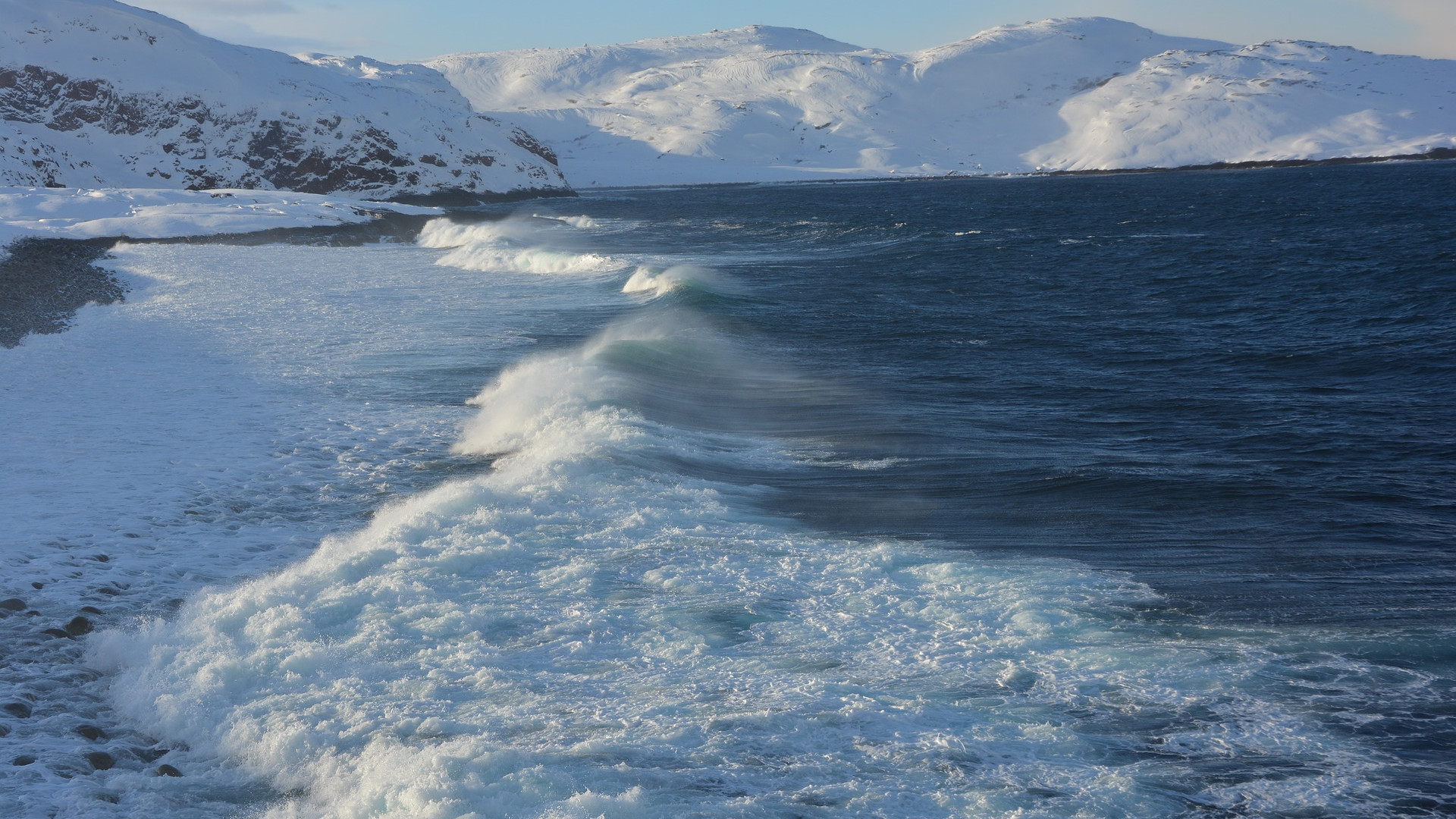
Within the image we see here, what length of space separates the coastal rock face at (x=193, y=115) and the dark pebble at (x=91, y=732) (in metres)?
86.9

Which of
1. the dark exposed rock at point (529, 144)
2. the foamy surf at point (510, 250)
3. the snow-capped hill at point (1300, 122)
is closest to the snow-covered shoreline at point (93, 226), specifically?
the foamy surf at point (510, 250)

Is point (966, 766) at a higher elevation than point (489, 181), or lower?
lower

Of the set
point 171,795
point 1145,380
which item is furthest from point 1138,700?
point 1145,380

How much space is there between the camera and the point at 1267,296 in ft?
94.7

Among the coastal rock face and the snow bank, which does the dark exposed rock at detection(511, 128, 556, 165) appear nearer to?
the coastal rock face

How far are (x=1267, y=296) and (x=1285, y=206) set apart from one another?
143ft

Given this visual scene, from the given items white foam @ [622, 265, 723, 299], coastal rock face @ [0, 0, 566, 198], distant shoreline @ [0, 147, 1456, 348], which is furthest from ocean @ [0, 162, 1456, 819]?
coastal rock face @ [0, 0, 566, 198]

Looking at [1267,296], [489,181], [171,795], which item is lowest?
[171,795]

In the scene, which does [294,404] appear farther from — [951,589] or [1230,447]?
[1230,447]

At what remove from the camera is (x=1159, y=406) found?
16469 mm

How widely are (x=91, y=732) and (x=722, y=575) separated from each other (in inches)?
176

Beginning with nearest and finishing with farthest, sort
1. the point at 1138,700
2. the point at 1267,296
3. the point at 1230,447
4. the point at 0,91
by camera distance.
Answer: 1. the point at 1138,700
2. the point at 1230,447
3. the point at 1267,296
4. the point at 0,91

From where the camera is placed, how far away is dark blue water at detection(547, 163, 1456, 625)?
998 cm

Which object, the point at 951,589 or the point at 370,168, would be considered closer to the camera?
the point at 951,589
